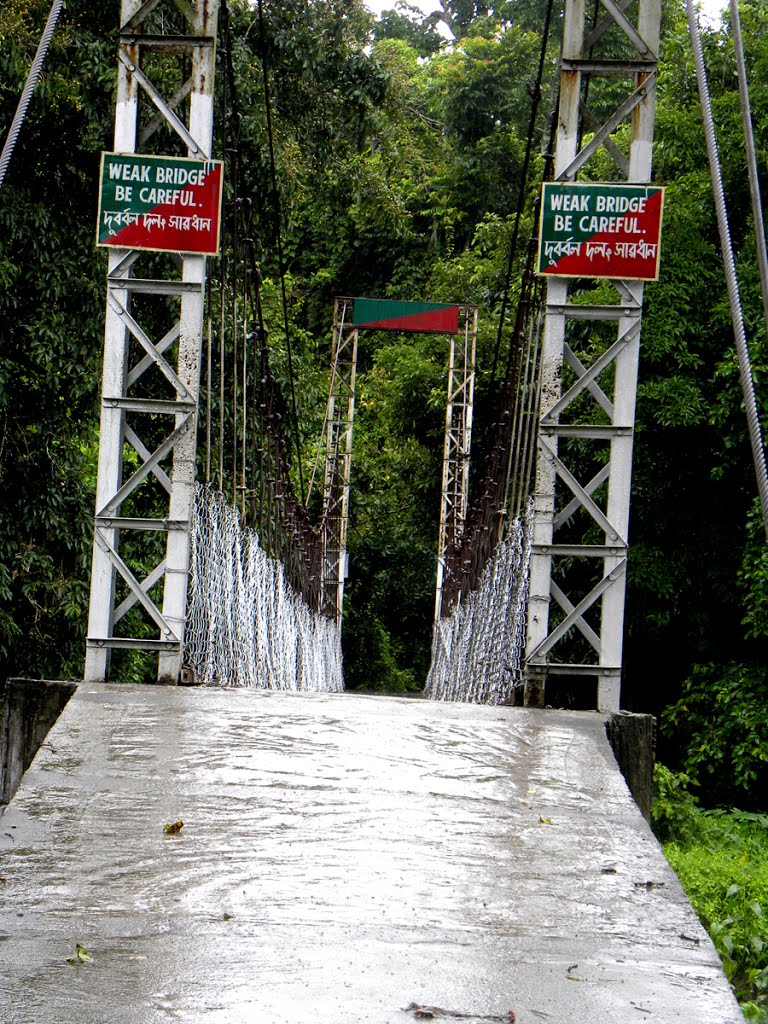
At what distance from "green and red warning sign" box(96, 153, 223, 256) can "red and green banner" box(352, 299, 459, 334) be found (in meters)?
10.0

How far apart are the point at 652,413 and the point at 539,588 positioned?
19.6ft

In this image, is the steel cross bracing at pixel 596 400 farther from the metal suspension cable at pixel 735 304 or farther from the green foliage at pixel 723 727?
the green foliage at pixel 723 727

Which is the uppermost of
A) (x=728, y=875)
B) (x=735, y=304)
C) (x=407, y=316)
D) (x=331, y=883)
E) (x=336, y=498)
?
(x=407, y=316)

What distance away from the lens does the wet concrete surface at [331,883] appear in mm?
1975

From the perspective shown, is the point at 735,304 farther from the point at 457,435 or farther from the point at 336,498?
the point at 336,498

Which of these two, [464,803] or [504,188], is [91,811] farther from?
[504,188]

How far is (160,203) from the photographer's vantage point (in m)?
4.21

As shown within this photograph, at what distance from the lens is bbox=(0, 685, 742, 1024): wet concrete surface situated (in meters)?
1.97

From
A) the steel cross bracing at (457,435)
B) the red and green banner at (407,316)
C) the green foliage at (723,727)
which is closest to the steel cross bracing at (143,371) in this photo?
the green foliage at (723,727)

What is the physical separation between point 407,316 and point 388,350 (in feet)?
12.2

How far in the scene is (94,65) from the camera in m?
7.27

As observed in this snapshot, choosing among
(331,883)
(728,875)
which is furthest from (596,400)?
(331,883)

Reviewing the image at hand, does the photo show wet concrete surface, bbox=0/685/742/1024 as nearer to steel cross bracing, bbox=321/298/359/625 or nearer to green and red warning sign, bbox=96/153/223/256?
green and red warning sign, bbox=96/153/223/256

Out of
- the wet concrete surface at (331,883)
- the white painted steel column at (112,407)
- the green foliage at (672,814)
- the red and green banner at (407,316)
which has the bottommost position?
the green foliage at (672,814)
